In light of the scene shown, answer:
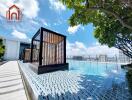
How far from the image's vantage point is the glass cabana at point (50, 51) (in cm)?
1059

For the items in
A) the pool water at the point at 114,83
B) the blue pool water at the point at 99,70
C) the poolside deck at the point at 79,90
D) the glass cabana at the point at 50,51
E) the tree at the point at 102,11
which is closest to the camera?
the poolside deck at the point at 79,90

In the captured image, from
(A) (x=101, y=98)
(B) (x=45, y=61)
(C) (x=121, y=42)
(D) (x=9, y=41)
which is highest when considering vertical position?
(D) (x=9, y=41)

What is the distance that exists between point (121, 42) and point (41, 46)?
30.1ft

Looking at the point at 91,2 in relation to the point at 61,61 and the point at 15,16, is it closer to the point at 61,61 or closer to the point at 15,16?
the point at 61,61

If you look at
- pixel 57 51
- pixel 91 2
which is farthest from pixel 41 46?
pixel 91 2

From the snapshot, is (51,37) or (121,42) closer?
(51,37)

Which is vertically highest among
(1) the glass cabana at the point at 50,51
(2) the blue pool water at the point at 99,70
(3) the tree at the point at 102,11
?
(3) the tree at the point at 102,11

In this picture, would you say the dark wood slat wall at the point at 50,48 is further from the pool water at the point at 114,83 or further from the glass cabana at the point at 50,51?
the pool water at the point at 114,83

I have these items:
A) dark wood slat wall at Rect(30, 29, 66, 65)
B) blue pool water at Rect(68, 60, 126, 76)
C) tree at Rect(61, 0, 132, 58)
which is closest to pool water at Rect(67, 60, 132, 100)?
blue pool water at Rect(68, 60, 126, 76)

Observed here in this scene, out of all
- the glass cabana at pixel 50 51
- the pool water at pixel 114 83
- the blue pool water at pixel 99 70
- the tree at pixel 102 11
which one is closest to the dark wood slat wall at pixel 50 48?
the glass cabana at pixel 50 51

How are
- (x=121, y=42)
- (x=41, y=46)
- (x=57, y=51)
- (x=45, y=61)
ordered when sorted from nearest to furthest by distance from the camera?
(x=41, y=46)
(x=45, y=61)
(x=57, y=51)
(x=121, y=42)

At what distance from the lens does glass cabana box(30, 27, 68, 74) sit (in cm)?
1059

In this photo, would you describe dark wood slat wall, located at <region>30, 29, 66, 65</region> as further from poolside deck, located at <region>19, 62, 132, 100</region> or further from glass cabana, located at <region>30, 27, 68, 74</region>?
poolside deck, located at <region>19, 62, 132, 100</region>

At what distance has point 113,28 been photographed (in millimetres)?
11438
